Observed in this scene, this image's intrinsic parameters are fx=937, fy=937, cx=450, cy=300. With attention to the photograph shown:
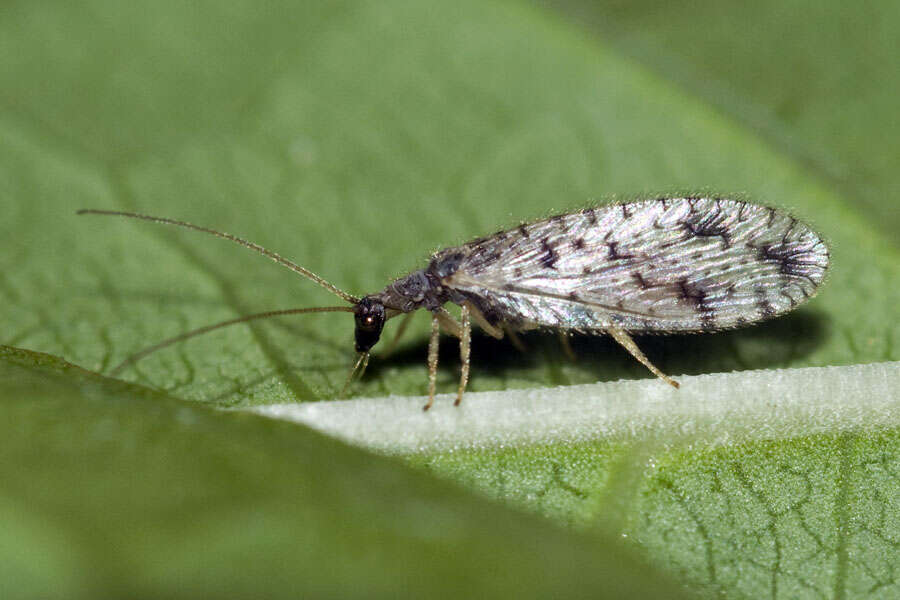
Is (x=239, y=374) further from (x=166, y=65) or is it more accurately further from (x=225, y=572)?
(x=166, y=65)

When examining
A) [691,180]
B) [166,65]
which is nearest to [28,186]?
[166,65]

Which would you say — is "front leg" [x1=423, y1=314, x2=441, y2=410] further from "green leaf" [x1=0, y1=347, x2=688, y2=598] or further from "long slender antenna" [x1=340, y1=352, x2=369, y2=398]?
"green leaf" [x1=0, y1=347, x2=688, y2=598]

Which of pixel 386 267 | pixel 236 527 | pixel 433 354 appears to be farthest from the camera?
pixel 386 267

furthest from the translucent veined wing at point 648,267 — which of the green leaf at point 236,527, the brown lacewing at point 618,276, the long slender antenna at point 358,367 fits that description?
the green leaf at point 236,527

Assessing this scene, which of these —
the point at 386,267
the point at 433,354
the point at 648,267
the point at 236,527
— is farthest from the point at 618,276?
the point at 236,527

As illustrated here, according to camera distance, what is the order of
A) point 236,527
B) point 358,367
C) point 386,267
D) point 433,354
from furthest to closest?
point 386,267 < point 358,367 < point 433,354 < point 236,527

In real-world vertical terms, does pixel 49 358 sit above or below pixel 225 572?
above

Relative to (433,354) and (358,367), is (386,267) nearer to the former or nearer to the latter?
(358,367)

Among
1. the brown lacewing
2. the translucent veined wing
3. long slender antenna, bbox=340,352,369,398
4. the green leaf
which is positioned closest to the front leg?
the brown lacewing
